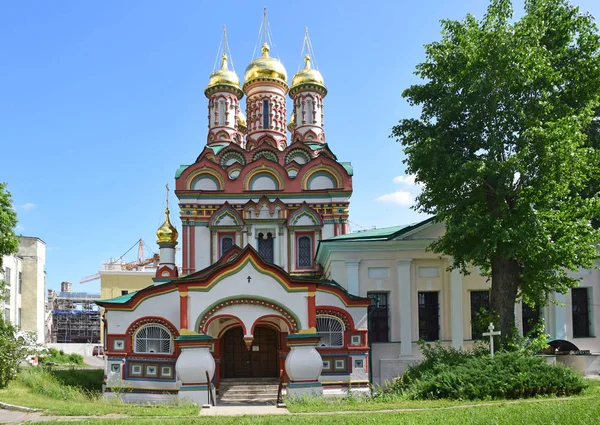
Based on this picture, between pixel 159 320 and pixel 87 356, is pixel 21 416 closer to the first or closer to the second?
pixel 159 320

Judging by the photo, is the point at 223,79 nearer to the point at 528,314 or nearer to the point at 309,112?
the point at 309,112

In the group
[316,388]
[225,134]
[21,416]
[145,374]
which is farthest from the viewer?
[225,134]

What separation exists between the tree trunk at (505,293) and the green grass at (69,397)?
850 centimetres

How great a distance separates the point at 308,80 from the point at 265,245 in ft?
31.8

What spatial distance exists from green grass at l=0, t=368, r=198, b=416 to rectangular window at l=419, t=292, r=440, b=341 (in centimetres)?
949

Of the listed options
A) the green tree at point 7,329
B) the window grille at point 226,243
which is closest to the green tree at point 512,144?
the window grille at point 226,243

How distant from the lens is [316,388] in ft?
58.1

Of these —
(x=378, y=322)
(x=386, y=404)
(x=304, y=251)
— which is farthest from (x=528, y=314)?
(x=386, y=404)

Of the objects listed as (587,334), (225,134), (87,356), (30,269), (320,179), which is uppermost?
(225,134)

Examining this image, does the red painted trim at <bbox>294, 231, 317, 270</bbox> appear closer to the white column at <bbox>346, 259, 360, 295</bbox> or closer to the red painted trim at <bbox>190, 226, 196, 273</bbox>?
the red painted trim at <bbox>190, 226, 196, 273</bbox>

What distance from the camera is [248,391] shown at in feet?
65.5

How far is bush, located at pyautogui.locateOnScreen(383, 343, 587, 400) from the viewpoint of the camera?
13.8 meters

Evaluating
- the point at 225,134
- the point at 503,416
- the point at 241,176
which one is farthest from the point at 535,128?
the point at 225,134

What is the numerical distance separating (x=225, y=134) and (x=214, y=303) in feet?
51.0
